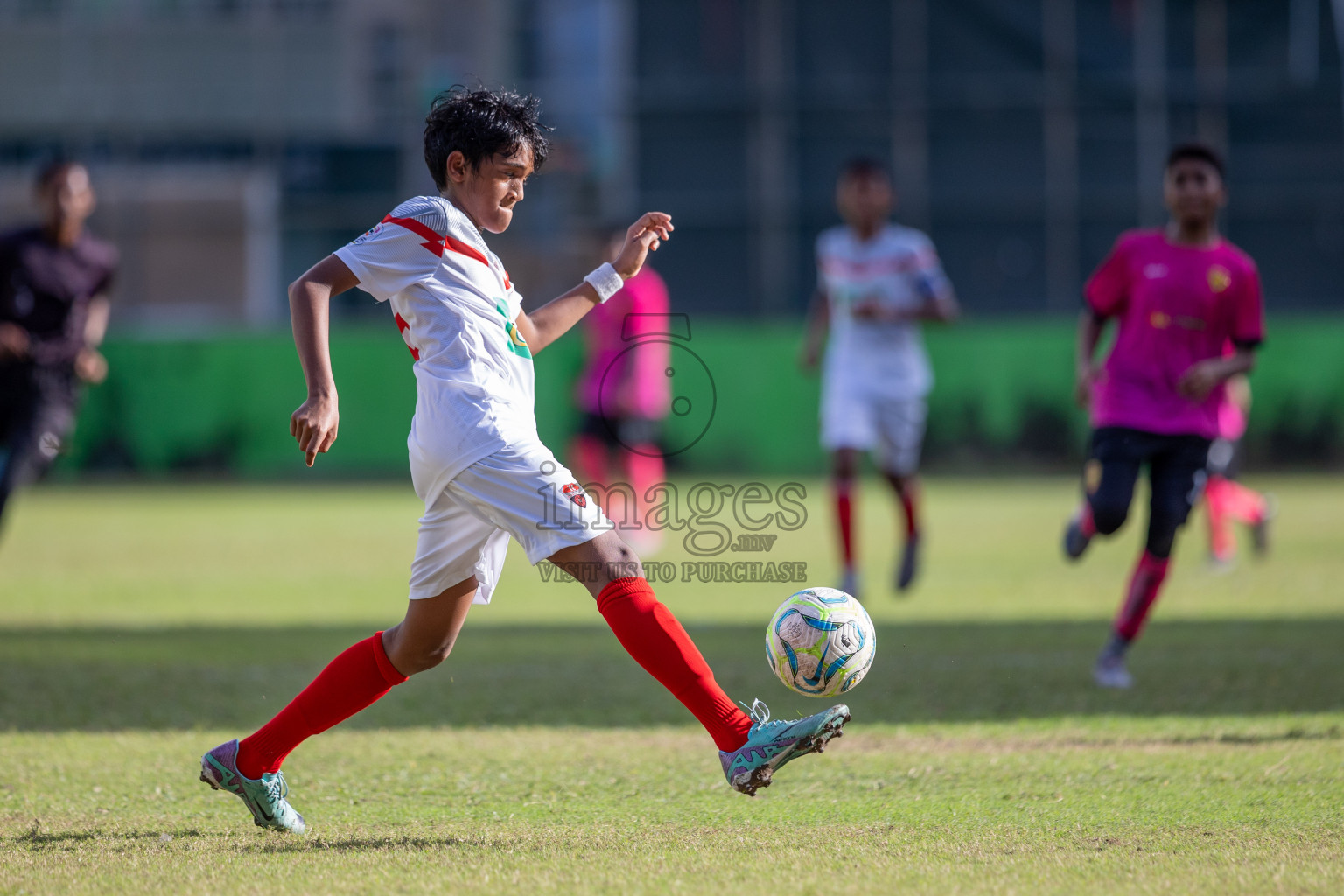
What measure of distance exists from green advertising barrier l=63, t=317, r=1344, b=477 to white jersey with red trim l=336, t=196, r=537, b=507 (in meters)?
15.2

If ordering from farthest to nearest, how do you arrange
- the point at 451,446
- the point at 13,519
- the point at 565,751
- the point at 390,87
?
the point at 390,87, the point at 13,519, the point at 565,751, the point at 451,446

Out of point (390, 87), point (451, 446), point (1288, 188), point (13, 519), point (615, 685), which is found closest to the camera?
point (451, 446)

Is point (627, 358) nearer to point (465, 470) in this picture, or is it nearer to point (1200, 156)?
point (1200, 156)

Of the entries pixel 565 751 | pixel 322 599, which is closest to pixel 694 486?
pixel 322 599

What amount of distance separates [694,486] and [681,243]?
10441 millimetres

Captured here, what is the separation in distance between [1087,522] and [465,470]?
3199mm

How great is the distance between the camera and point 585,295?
4238mm

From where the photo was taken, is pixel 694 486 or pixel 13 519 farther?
pixel 694 486

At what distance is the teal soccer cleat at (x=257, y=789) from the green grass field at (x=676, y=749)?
6 centimetres

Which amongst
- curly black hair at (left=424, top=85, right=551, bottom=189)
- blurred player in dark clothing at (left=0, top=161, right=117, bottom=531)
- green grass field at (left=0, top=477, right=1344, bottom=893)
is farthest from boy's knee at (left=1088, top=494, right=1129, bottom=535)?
blurred player in dark clothing at (left=0, top=161, right=117, bottom=531)

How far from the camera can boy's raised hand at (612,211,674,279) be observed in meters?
4.19

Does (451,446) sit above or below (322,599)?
above

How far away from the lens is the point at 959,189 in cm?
2620

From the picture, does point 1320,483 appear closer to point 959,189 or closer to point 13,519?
point 959,189
